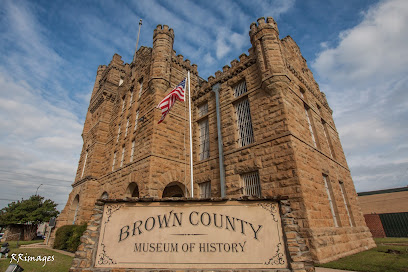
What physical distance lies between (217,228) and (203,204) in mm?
597

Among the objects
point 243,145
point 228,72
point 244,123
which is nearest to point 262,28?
point 228,72

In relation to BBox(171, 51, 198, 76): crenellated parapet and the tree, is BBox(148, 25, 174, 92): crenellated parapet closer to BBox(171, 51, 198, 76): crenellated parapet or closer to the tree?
BBox(171, 51, 198, 76): crenellated parapet

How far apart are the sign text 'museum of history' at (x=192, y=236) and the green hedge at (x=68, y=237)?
9638 millimetres

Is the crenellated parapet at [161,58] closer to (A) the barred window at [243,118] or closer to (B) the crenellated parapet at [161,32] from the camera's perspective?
(B) the crenellated parapet at [161,32]

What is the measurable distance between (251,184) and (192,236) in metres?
5.54

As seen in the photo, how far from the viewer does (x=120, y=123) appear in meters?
16.8

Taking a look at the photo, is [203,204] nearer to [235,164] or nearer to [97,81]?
[235,164]

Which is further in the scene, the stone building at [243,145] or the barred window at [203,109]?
the barred window at [203,109]

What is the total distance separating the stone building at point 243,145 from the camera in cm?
828

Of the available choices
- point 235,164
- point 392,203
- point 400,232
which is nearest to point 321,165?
point 235,164

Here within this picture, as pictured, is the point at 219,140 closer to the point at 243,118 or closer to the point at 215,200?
the point at 243,118

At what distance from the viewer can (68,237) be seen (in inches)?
527

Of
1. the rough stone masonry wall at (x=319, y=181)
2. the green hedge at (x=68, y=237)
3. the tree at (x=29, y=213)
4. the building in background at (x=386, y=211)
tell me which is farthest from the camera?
the tree at (x=29, y=213)

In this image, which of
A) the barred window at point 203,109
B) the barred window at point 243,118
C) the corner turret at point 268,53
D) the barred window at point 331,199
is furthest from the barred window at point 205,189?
the corner turret at point 268,53
